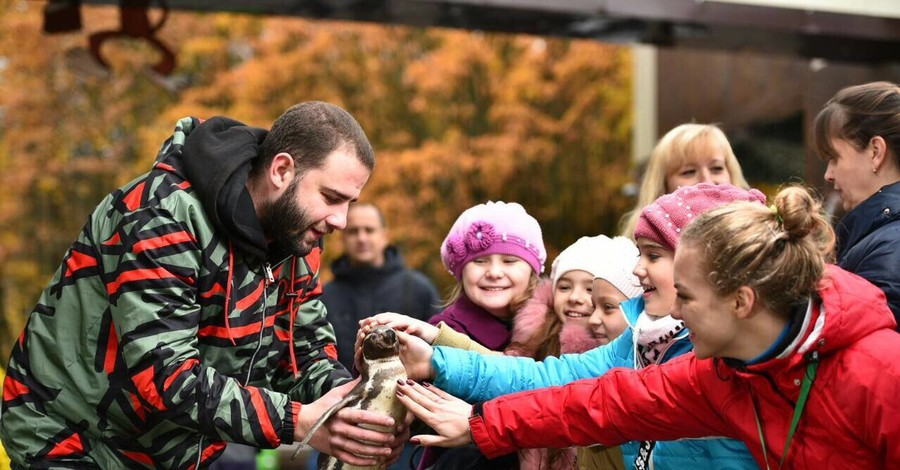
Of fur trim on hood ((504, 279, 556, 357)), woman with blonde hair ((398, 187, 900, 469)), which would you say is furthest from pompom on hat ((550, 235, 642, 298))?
woman with blonde hair ((398, 187, 900, 469))

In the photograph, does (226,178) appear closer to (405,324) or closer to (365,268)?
(405,324)

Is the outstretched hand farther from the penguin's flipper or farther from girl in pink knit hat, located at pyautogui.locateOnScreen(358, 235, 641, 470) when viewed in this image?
girl in pink knit hat, located at pyautogui.locateOnScreen(358, 235, 641, 470)

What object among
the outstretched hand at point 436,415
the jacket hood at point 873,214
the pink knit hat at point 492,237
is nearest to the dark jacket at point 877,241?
the jacket hood at point 873,214

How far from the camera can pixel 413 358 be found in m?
3.62

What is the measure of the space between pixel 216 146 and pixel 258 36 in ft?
42.8

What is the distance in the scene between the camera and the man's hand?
329 centimetres

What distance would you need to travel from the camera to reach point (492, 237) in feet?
14.6

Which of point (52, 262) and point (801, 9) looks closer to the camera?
point (801, 9)

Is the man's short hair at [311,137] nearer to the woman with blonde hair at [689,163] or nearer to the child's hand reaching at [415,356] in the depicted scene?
the child's hand reaching at [415,356]

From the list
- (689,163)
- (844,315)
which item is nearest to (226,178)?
(844,315)

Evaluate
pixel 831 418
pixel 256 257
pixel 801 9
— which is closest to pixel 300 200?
pixel 256 257

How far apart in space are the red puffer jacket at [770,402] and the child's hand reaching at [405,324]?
0.44 meters

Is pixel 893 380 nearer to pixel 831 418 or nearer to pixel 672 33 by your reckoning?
pixel 831 418

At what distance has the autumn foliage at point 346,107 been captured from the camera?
1499cm
